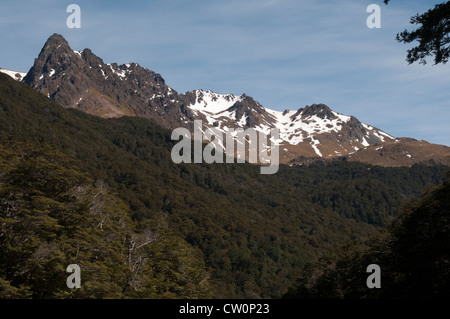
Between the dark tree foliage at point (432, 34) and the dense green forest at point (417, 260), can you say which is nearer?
the dark tree foliage at point (432, 34)

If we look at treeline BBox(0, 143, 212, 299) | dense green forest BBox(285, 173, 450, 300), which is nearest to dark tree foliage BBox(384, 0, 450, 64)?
dense green forest BBox(285, 173, 450, 300)

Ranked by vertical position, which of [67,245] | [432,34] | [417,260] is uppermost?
[432,34]

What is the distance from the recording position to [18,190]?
1391 inches

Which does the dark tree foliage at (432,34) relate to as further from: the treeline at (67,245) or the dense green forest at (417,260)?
the treeline at (67,245)

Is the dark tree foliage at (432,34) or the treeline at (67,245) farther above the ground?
the dark tree foliage at (432,34)

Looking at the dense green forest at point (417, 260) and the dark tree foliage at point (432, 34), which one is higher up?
the dark tree foliage at point (432, 34)

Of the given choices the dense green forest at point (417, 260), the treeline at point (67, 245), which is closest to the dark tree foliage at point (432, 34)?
the dense green forest at point (417, 260)

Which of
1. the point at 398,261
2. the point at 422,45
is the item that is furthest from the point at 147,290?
the point at 422,45

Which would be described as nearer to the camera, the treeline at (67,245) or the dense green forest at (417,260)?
the treeline at (67,245)

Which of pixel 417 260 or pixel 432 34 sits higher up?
pixel 432 34

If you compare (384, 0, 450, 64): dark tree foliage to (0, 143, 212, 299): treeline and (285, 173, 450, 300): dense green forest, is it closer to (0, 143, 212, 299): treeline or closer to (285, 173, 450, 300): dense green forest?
(285, 173, 450, 300): dense green forest

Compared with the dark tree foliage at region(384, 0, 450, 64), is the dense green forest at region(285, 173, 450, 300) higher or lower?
lower
